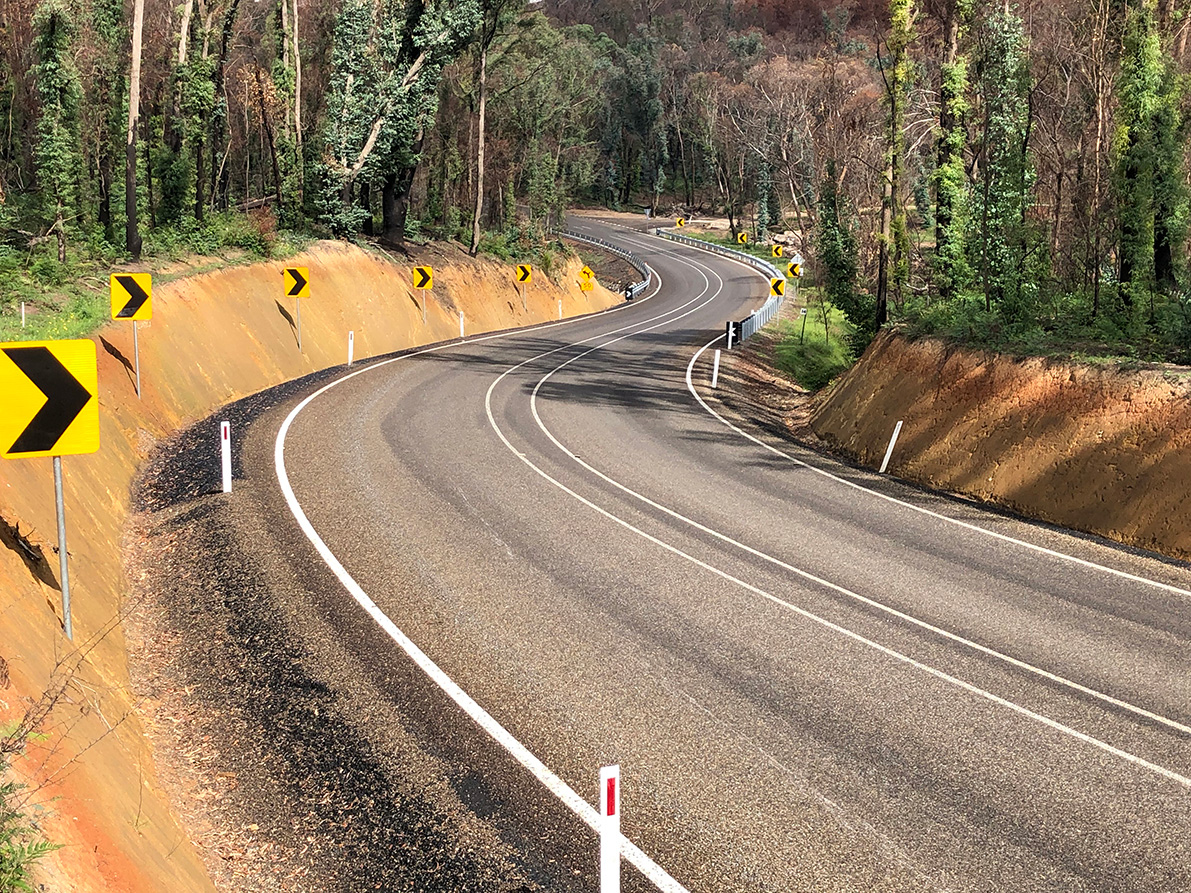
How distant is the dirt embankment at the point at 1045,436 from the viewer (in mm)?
13008

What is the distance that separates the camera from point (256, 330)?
2456 centimetres

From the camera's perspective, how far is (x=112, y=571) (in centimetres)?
1014

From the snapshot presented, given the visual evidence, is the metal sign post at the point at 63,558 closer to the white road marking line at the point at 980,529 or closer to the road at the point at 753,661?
the road at the point at 753,661

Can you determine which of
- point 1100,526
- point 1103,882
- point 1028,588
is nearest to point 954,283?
point 1100,526

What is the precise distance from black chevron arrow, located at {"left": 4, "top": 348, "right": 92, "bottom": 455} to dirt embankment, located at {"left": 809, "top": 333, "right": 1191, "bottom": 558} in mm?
12794

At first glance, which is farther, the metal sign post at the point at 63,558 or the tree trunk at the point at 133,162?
the tree trunk at the point at 133,162

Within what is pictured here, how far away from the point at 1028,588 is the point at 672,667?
5069 millimetres

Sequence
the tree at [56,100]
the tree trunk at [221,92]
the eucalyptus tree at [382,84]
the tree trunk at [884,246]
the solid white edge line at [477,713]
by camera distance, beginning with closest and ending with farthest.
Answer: the solid white edge line at [477,713] < the tree trunk at [884,246] < the tree at [56,100] < the eucalyptus tree at [382,84] < the tree trunk at [221,92]

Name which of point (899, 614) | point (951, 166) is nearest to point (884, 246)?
point (951, 166)

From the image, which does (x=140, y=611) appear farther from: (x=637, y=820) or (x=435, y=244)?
(x=435, y=244)

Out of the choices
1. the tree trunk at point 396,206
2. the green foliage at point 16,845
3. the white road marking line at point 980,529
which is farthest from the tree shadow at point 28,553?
the tree trunk at point 396,206

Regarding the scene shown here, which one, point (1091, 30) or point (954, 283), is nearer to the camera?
point (1091, 30)

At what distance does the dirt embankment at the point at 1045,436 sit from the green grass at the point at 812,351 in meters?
13.0

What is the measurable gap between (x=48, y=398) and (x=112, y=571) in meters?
3.33
